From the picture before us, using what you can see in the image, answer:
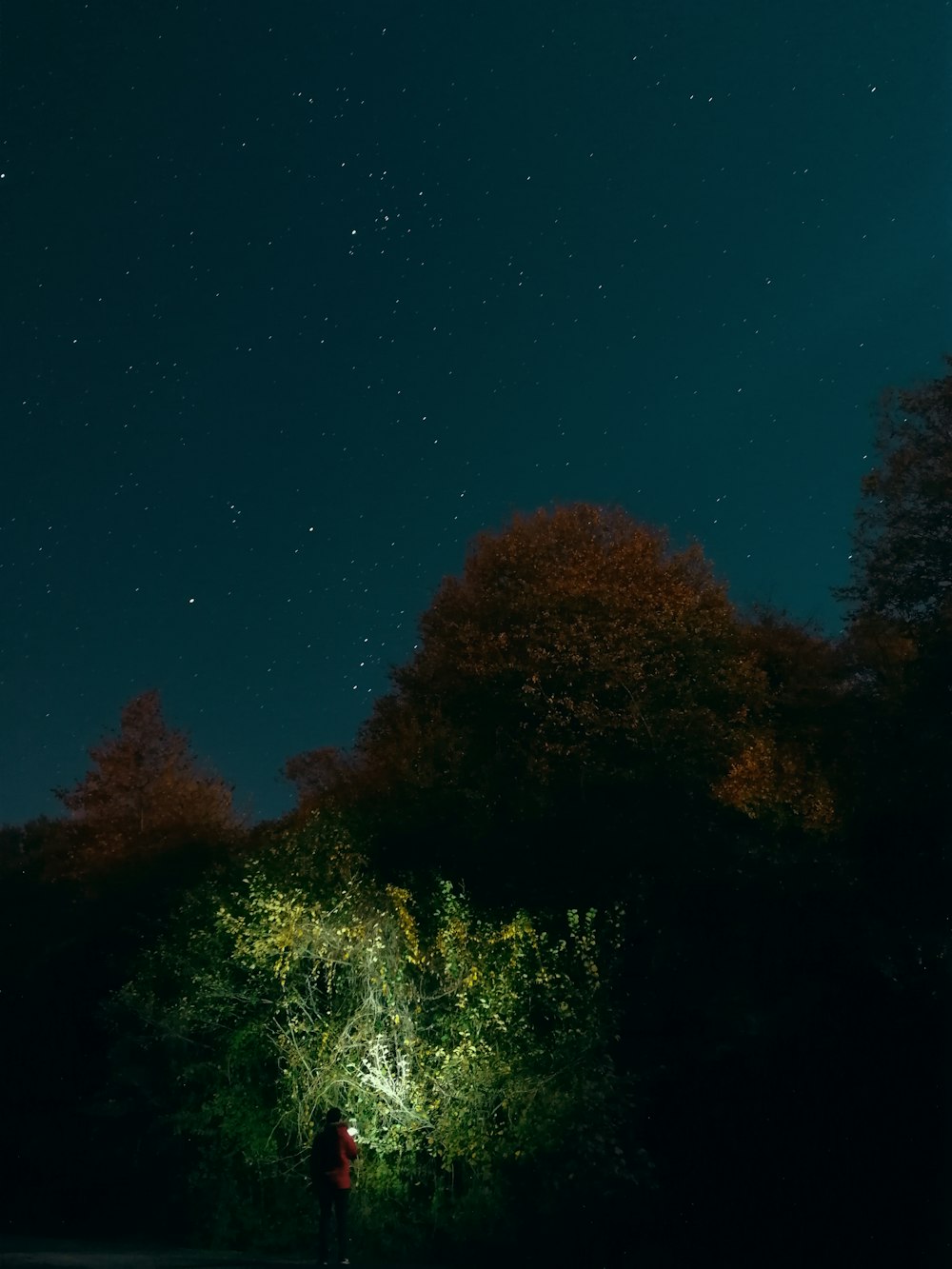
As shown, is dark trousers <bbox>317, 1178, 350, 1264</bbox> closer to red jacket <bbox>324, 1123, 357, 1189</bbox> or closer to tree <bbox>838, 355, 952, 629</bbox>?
red jacket <bbox>324, 1123, 357, 1189</bbox>

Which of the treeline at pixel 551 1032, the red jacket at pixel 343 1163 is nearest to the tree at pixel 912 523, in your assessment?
the treeline at pixel 551 1032

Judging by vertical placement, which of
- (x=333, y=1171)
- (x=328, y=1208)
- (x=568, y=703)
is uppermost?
(x=568, y=703)

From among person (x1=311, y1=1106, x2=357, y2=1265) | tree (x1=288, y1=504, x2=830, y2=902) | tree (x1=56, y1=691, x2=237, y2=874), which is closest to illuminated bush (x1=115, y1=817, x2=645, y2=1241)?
person (x1=311, y1=1106, x2=357, y2=1265)

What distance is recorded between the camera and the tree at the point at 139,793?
4338 centimetres

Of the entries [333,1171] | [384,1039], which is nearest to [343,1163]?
[333,1171]

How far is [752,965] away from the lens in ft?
59.8

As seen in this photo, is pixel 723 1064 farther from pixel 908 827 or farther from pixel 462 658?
pixel 462 658

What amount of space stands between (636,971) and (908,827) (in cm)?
429

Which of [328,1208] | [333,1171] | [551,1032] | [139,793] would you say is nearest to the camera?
[333,1171]

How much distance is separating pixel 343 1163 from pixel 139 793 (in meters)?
34.5

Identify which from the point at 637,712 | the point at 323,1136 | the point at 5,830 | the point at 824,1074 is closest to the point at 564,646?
the point at 637,712

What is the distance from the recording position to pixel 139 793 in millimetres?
47125

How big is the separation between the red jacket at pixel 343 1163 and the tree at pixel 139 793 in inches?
1088

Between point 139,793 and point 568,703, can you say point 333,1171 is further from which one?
point 139,793
